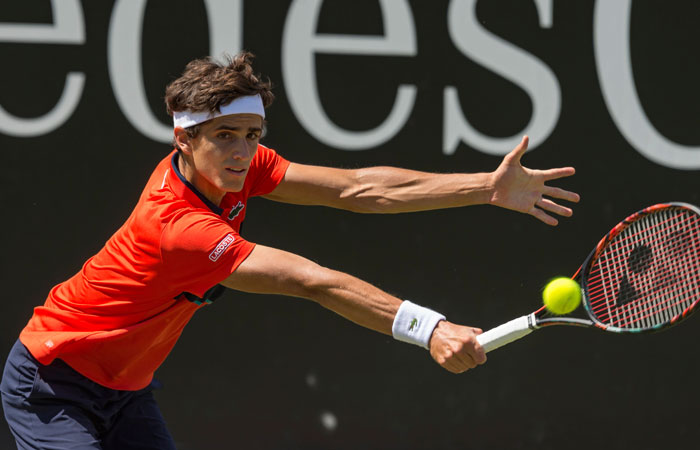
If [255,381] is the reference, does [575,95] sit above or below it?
above

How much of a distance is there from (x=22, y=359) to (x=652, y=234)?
2119mm

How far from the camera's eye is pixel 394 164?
15.0 feet

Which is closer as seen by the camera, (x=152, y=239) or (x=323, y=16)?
(x=152, y=239)

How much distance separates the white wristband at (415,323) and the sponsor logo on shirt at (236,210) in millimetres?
754

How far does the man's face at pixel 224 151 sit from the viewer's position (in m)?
3.03

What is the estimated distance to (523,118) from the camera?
4578mm

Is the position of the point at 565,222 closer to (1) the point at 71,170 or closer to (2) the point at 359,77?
(2) the point at 359,77

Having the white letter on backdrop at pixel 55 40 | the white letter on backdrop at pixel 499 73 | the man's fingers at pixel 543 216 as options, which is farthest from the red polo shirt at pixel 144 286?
the white letter on backdrop at pixel 499 73

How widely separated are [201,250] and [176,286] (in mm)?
204

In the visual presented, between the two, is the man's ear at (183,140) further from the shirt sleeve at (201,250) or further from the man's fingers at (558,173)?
the man's fingers at (558,173)

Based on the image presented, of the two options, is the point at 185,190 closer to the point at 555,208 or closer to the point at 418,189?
the point at 418,189

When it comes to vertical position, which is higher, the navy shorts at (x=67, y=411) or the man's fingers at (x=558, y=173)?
the man's fingers at (x=558, y=173)

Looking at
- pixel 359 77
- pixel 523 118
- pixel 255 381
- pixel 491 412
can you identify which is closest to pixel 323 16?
pixel 359 77

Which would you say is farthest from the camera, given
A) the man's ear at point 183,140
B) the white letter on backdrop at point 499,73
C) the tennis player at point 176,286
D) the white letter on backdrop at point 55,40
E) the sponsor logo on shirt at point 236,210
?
the white letter on backdrop at point 499,73
